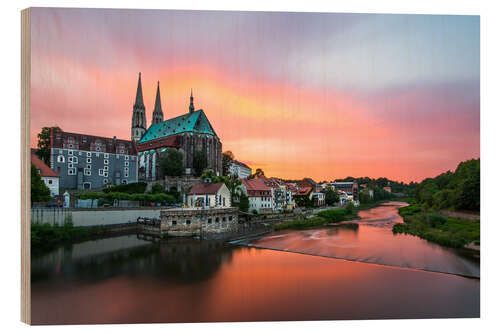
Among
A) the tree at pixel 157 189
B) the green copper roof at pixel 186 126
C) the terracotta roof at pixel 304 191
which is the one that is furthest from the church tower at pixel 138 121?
the terracotta roof at pixel 304 191

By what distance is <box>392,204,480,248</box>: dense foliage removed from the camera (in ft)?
29.0

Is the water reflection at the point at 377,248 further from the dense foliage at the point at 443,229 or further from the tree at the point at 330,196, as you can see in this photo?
the tree at the point at 330,196

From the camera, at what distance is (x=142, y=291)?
6770 millimetres

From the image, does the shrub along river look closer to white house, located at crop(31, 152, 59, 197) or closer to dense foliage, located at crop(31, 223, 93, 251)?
dense foliage, located at crop(31, 223, 93, 251)

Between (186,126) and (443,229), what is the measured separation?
79.7ft

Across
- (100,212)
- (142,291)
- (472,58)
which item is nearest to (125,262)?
(142,291)

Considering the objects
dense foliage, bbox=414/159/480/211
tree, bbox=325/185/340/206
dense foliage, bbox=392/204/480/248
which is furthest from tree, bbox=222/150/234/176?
dense foliage, bbox=414/159/480/211

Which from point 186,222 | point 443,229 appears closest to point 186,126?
point 186,222

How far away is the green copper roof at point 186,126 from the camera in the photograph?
27750 millimetres

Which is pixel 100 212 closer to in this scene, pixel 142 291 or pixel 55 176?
pixel 55 176

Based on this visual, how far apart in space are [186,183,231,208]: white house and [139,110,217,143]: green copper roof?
13.5 meters

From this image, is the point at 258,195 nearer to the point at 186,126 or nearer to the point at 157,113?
the point at 186,126

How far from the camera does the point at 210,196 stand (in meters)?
14.9

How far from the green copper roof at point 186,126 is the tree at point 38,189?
17617 mm
